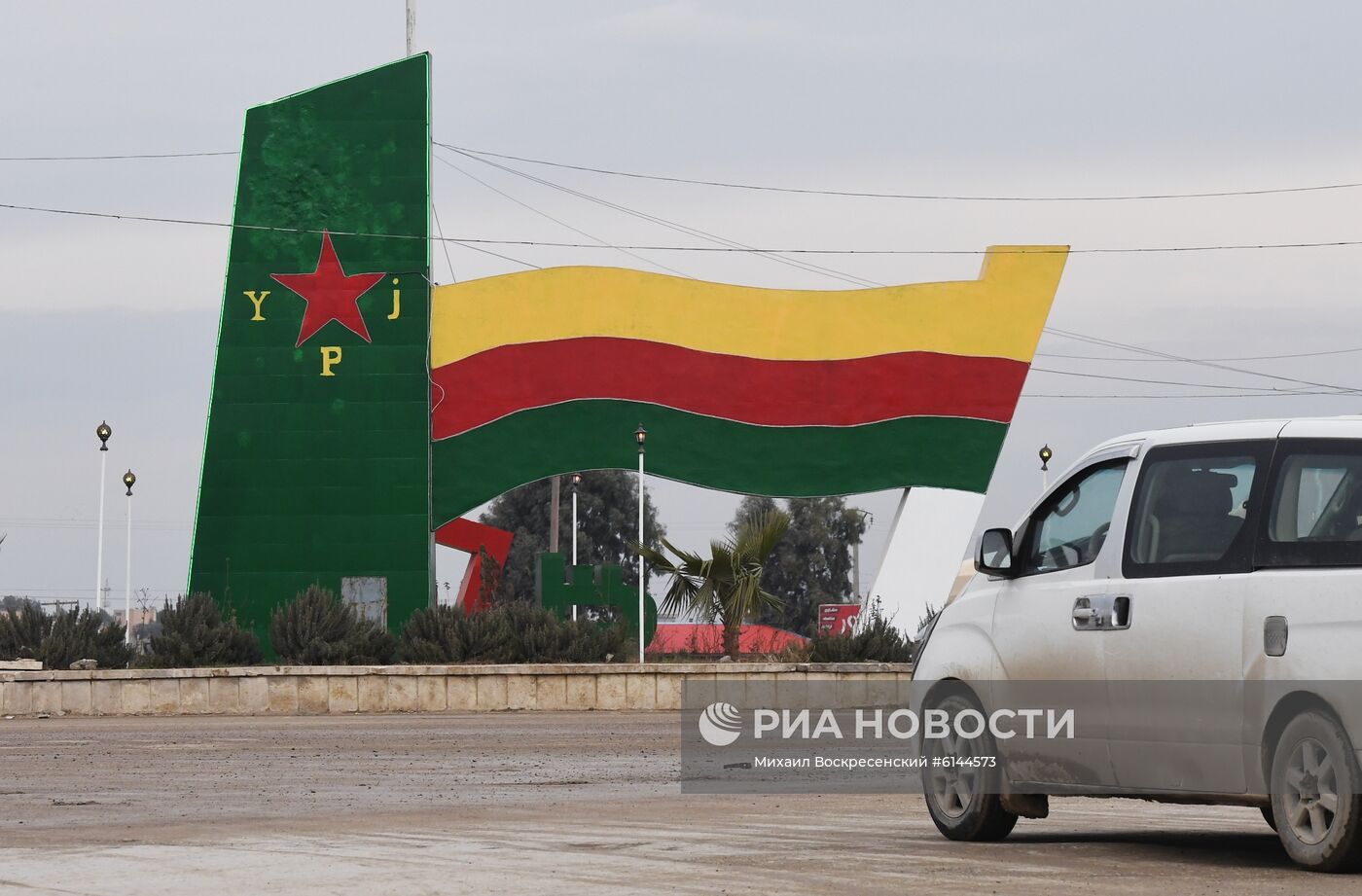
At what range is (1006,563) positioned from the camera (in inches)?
399

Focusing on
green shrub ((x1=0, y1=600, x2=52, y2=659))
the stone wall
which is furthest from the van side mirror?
green shrub ((x1=0, y1=600, x2=52, y2=659))

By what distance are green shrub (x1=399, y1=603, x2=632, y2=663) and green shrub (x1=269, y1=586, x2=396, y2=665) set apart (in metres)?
0.47

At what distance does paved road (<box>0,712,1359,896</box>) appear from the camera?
8305 mm

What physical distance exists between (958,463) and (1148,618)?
82.0 ft

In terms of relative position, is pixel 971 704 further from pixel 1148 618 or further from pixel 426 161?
pixel 426 161

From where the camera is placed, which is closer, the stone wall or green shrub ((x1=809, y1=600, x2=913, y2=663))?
the stone wall

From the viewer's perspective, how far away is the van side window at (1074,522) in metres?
9.61

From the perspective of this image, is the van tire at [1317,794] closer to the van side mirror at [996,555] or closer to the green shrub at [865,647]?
the van side mirror at [996,555]

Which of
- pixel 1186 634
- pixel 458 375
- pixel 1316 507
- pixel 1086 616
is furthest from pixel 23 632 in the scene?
pixel 1316 507

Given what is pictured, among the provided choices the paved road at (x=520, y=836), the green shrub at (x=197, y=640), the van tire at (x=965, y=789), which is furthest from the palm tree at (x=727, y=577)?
the van tire at (x=965, y=789)

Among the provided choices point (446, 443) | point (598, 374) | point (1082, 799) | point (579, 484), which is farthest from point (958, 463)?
point (579, 484)

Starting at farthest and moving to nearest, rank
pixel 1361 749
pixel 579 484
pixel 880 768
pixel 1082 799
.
A: 1. pixel 579 484
2. pixel 880 768
3. pixel 1082 799
4. pixel 1361 749

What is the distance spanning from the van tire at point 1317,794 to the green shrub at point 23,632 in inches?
963

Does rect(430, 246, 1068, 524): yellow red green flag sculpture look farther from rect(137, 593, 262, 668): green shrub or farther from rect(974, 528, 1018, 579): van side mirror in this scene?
rect(974, 528, 1018, 579): van side mirror
